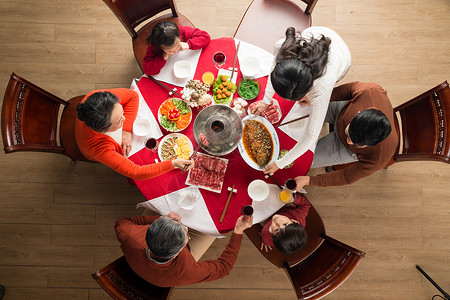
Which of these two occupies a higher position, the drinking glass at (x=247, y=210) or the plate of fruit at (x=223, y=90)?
the plate of fruit at (x=223, y=90)

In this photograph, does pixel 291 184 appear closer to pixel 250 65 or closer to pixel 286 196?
pixel 286 196

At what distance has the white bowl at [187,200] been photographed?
1.91 metres

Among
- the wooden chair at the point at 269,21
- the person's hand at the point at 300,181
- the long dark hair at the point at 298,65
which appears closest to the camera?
the long dark hair at the point at 298,65

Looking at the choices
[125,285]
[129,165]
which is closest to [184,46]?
[129,165]

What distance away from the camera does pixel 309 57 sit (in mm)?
1494

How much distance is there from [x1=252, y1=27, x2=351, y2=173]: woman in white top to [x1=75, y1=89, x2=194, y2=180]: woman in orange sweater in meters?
0.72

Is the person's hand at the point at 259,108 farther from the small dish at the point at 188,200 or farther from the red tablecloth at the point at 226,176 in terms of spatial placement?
the small dish at the point at 188,200

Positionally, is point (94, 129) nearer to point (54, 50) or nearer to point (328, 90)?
point (328, 90)

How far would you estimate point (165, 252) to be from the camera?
162cm

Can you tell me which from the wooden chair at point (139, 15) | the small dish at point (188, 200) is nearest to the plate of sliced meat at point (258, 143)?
the small dish at point (188, 200)

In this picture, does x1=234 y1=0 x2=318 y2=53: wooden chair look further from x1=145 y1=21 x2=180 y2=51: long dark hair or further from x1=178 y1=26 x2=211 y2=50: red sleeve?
x1=145 y1=21 x2=180 y2=51: long dark hair

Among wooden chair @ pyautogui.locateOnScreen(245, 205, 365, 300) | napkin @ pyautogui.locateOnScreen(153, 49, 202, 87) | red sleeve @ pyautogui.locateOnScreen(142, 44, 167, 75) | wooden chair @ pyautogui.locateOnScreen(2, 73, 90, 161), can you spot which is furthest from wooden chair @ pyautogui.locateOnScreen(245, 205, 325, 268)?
wooden chair @ pyautogui.locateOnScreen(2, 73, 90, 161)

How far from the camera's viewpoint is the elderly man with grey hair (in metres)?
1.62

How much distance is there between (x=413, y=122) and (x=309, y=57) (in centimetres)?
115
